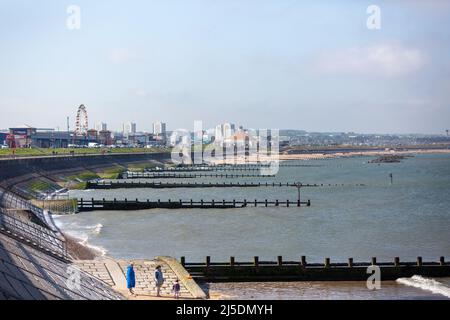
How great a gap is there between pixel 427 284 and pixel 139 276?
11.6 meters

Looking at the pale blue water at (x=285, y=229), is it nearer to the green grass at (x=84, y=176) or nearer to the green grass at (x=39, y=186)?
the green grass at (x=39, y=186)

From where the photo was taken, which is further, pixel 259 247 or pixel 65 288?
pixel 259 247

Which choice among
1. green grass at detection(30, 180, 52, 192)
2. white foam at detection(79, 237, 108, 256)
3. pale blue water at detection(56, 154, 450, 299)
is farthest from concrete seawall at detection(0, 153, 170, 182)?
white foam at detection(79, 237, 108, 256)

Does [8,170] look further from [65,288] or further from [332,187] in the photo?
[65,288]

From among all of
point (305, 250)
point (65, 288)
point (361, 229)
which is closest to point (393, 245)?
point (305, 250)

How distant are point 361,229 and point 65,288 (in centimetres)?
3911

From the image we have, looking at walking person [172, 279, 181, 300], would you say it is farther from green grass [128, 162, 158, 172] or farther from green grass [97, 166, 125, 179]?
green grass [128, 162, 158, 172]

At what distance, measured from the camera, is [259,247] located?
4147cm

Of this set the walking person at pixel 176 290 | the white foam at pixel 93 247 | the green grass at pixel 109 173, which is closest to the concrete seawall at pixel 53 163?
the green grass at pixel 109 173

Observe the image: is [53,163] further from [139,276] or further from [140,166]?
[139,276]

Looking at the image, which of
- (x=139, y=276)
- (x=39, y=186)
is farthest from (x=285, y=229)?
(x=39, y=186)

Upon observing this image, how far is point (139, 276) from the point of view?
2311 cm

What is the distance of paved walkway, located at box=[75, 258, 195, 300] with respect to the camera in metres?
20.7
